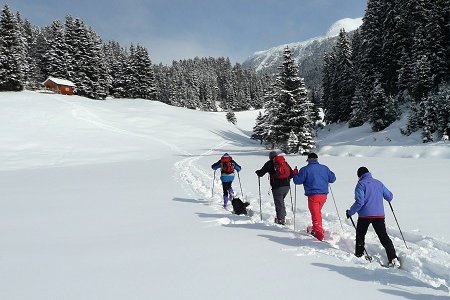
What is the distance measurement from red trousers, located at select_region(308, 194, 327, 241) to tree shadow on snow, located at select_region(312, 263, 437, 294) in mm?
2059

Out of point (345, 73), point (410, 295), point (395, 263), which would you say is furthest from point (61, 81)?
point (410, 295)

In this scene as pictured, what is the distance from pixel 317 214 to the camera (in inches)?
320

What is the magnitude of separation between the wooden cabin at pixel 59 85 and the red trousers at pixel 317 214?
6433cm

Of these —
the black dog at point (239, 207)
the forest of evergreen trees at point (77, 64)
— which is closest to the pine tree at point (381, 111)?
the black dog at point (239, 207)

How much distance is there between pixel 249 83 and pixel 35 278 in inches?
5601

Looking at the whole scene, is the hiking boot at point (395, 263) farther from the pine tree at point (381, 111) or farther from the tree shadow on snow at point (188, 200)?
the pine tree at point (381, 111)

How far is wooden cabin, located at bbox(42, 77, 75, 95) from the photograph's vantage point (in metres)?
63.7

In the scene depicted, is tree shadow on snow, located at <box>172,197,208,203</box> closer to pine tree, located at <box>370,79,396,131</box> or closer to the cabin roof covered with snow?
pine tree, located at <box>370,79,396,131</box>

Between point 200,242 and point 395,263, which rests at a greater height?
point 200,242

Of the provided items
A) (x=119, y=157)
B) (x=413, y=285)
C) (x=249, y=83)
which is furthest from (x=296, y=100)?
(x=249, y=83)

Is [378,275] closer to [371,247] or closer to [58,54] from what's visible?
[371,247]

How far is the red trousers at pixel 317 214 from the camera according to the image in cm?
804

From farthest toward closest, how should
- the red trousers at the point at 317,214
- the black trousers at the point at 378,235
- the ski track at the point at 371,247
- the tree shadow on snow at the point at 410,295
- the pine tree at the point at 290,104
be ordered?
the pine tree at the point at 290,104
the red trousers at the point at 317,214
the black trousers at the point at 378,235
the ski track at the point at 371,247
the tree shadow on snow at the point at 410,295

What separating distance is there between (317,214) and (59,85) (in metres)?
65.2
